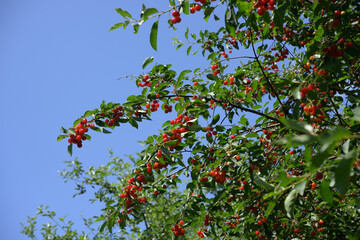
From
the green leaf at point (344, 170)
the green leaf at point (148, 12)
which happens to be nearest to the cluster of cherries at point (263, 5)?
the green leaf at point (148, 12)

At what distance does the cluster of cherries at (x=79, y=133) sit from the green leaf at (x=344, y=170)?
2.66 m

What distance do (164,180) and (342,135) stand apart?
2.73 metres

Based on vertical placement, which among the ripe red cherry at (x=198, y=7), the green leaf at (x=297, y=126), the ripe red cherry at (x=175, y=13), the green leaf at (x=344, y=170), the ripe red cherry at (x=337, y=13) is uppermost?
the ripe red cherry at (x=198, y=7)

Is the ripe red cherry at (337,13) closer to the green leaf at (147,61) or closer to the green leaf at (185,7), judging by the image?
the green leaf at (185,7)

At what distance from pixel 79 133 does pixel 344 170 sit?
2.70 m

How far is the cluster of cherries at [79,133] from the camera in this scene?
313 cm

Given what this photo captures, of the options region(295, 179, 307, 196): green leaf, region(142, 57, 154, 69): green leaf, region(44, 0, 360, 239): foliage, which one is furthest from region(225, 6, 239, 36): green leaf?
region(295, 179, 307, 196): green leaf

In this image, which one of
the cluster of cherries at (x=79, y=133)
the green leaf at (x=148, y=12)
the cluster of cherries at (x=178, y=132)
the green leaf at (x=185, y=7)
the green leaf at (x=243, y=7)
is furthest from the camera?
the cluster of cherries at (x=79, y=133)

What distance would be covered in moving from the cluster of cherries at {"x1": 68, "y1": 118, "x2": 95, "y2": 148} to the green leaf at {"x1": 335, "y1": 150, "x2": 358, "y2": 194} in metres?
2.66

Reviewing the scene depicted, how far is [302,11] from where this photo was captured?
175 inches

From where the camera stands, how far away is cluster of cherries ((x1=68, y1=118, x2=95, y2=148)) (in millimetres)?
3132

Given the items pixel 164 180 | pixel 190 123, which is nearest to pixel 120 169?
pixel 164 180

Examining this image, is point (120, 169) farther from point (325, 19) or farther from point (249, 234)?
point (325, 19)

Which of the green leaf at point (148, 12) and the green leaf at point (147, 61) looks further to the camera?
the green leaf at point (147, 61)
